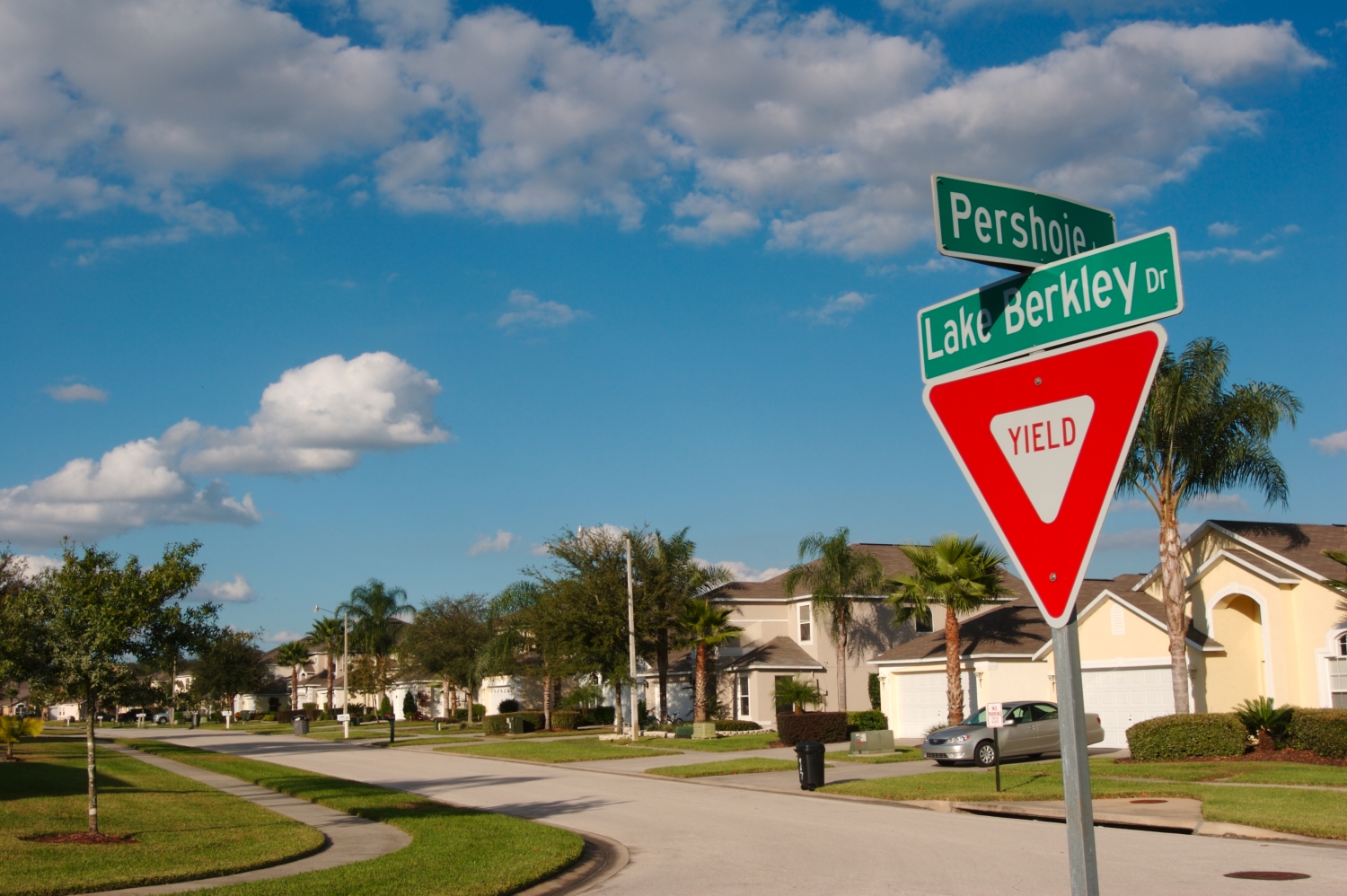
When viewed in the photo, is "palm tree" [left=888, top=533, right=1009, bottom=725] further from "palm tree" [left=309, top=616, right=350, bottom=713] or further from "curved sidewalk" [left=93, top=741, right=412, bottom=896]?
"palm tree" [left=309, top=616, right=350, bottom=713]

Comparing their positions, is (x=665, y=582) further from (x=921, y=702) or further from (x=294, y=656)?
(x=294, y=656)

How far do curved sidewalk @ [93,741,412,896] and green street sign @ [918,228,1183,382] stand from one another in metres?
11.1

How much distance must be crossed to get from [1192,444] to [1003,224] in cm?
2732

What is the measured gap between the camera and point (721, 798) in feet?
74.8

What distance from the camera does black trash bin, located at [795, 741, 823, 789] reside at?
23703mm

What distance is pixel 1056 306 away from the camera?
352 cm

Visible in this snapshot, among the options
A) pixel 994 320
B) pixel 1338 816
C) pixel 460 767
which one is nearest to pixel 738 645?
pixel 460 767

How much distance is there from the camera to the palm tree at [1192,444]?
1085 inches

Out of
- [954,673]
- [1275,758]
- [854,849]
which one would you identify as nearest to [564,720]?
[954,673]

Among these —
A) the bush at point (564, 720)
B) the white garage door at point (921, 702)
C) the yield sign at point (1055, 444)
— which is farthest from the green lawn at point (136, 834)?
the bush at point (564, 720)

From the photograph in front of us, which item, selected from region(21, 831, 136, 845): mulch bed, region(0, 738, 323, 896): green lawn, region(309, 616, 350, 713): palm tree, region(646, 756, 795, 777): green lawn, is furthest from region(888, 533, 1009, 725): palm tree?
region(309, 616, 350, 713): palm tree

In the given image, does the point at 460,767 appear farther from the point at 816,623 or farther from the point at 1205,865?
the point at 1205,865

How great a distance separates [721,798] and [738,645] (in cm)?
3061

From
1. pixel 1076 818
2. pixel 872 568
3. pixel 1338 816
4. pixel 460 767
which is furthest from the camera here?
pixel 872 568
